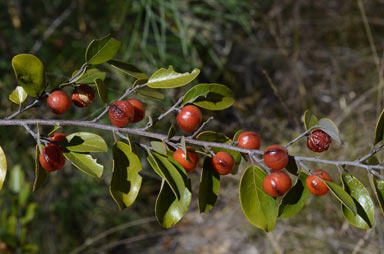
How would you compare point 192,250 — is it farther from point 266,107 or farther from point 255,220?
point 255,220

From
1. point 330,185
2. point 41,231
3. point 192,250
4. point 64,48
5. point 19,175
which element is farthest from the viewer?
point 192,250

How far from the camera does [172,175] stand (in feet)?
2.11

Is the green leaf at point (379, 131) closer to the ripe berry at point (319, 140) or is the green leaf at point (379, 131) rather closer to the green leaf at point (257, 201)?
the ripe berry at point (319, 140)

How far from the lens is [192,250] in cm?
285

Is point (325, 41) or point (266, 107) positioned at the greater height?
point (325, 41)

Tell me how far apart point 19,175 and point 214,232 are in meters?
1.83

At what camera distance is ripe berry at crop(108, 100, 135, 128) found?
697 millimetres

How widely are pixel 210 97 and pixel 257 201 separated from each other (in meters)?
0.24

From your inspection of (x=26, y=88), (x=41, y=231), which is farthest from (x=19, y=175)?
(x=26, y=88)

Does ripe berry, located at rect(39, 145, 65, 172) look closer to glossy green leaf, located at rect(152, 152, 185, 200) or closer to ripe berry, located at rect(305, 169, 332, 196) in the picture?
glossy green leaf, located at rect(152, 152, 185, 200)

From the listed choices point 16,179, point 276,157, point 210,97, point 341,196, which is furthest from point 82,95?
point 16,179

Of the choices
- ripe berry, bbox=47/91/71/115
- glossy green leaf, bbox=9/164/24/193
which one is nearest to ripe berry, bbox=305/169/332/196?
ripe berry, bbox=47/91/71/115

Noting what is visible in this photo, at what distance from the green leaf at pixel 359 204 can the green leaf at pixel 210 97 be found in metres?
0.29

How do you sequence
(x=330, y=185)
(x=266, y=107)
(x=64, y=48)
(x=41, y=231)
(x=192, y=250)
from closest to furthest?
(x=330, y=185) → (x=41, y=231) → (x=64, y=48) → (x=192, y=250) → (x=266, y=107)
